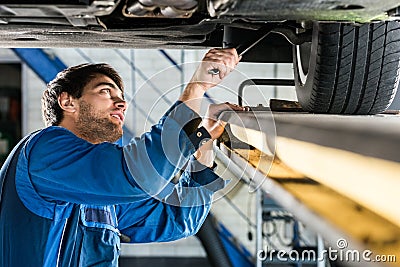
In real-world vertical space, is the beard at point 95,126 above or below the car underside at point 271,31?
below

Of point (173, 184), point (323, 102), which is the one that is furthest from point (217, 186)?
point (323, 102)

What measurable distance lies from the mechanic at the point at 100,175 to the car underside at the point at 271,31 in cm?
17

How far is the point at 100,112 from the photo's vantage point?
7.24 ft

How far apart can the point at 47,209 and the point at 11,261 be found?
220 millimetres

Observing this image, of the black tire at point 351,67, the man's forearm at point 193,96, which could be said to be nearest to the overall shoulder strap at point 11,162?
the man's forearm at point 193,96

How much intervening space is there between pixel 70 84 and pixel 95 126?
0.19 meters

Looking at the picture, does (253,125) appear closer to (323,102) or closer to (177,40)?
(323,102)

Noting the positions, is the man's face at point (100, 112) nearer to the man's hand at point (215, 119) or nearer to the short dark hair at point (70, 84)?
the short dark hair at point (70, 84)

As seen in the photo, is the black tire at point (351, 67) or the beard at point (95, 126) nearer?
the black tire at point (351, 67)

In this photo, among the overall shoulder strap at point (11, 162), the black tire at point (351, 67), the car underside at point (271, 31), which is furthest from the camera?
the overall shoulder strap at point (11, 162)

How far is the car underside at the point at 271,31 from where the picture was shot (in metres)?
1.37

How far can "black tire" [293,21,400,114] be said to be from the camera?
1.85m

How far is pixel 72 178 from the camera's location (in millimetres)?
1876

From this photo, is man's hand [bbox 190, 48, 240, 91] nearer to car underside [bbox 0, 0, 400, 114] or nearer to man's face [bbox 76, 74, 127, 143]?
car underside [bbox 0, 0, 400, 114]
